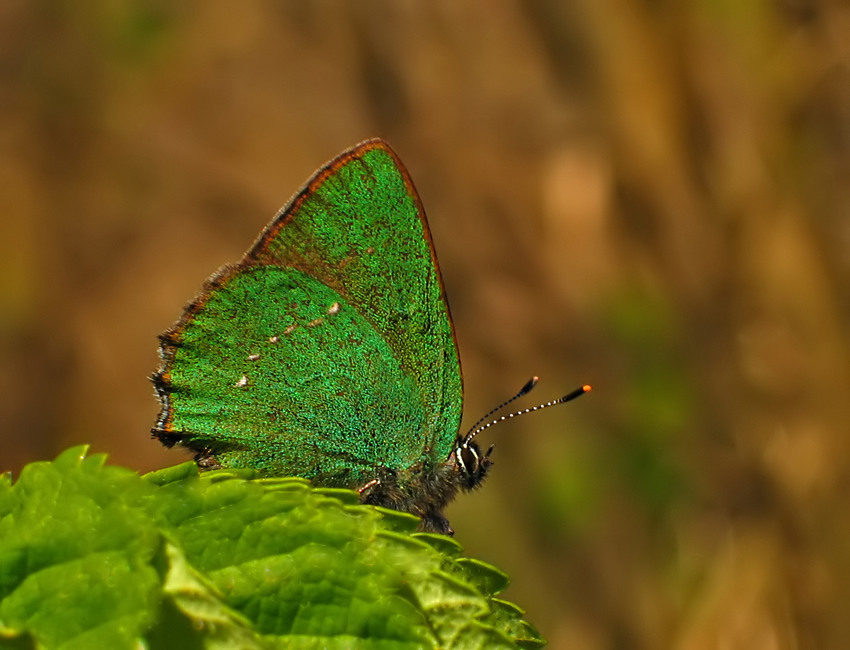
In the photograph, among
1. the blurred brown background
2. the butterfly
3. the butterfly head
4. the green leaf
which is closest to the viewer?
the green leaf

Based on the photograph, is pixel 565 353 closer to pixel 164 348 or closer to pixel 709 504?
pixel 709 504

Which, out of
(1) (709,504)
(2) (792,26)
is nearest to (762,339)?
(1) (709,504)

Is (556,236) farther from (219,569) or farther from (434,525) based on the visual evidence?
(219,569)

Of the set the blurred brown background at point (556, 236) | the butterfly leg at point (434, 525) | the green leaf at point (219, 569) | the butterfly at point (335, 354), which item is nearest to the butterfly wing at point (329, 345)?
the butterfly at point (335, 354)

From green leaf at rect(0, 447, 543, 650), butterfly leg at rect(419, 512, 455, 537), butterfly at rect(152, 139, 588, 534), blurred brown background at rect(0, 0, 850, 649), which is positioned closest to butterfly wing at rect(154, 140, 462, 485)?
butterfly at rect(152, 139, 588, 534)

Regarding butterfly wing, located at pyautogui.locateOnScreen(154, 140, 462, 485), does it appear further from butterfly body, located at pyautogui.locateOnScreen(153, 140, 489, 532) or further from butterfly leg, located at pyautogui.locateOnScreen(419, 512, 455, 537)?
butterfly leg, located at pyautogui.locateOnScreen(419, 512, 455, 537)

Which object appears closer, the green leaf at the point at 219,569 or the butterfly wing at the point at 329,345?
the green leaf at the point at 219,569

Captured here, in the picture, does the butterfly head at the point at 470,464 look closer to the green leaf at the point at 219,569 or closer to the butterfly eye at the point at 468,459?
the butterfly eye at the point at 468,459

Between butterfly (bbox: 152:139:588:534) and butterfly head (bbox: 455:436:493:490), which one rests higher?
butterfly (bbox: 152:139:588:534)
